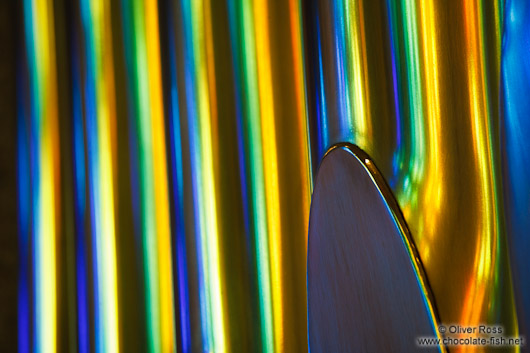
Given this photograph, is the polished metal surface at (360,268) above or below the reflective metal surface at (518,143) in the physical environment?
below

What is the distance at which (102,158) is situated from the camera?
2.54ft

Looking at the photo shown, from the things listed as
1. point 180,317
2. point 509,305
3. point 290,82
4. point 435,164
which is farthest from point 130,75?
point 509,305

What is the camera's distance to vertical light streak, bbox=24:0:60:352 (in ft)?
2.52

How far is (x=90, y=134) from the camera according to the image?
30.5 inches

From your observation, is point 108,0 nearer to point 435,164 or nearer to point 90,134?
point 90,134

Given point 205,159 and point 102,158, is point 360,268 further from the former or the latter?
point 102,158

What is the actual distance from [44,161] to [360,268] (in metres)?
0.47

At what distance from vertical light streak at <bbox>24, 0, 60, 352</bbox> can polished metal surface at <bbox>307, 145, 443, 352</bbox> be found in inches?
14.2

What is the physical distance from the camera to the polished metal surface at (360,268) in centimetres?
49

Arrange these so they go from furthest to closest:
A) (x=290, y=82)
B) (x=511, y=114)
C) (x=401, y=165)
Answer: (x=290, y=82), (x=401, y=165), (x=511, y=114)

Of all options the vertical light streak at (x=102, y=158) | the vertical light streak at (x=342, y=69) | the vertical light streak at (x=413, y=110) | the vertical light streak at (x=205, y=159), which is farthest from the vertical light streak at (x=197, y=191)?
the vertical light streak at (x=413, y=110)

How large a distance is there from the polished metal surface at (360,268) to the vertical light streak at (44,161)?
36 cm

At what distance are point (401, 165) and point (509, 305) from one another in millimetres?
172

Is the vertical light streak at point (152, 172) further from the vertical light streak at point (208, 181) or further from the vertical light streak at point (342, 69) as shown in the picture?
the vertical light streak at point (342, 69)
